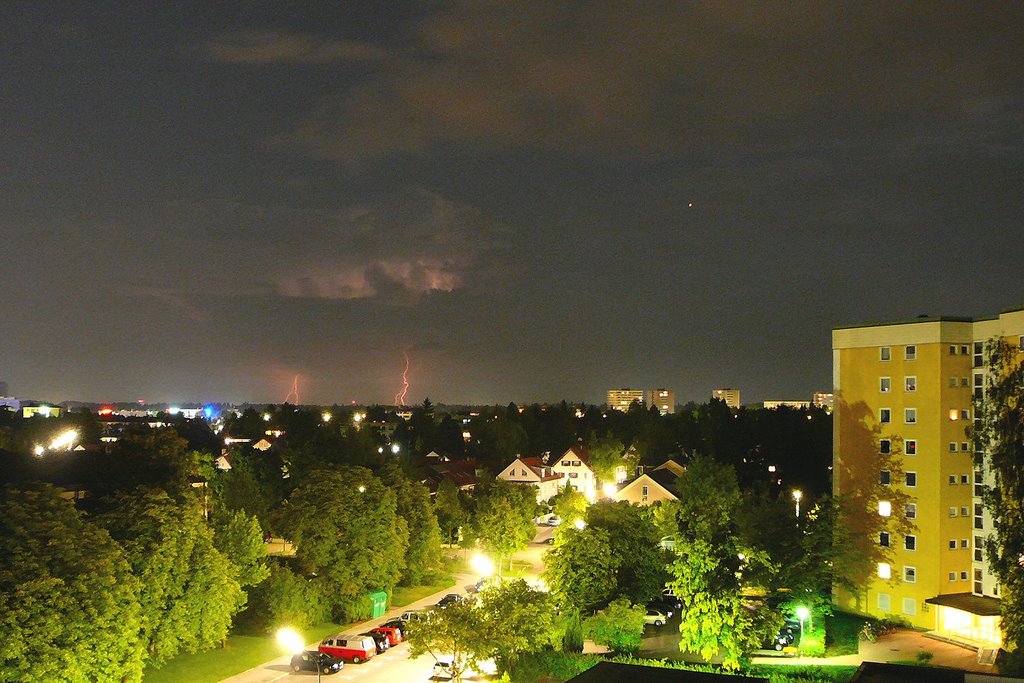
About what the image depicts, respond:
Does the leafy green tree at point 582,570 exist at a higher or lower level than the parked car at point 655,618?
higher

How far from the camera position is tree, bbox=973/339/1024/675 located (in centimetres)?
2583

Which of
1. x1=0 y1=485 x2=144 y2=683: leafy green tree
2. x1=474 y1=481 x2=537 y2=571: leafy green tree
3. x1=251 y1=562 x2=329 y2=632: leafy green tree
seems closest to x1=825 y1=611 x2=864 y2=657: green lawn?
x1=474 y1=481 x2=537 y2=571: leafy green tree

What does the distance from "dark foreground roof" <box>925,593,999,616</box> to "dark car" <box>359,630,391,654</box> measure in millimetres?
22715

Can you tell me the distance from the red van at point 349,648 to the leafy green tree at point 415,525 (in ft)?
37.2

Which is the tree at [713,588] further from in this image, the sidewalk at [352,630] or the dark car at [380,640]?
the sidewalk at [352,630]

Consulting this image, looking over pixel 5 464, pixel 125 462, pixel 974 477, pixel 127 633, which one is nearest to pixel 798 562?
pixel 974 477

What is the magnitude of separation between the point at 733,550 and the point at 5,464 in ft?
110

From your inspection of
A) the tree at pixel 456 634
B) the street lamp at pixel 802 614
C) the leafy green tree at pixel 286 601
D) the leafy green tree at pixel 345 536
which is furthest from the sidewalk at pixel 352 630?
the street lamp at pixel 802 614

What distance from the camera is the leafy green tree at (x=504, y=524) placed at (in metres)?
45.9

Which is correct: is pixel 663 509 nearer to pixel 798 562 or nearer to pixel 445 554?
pixel 798 562

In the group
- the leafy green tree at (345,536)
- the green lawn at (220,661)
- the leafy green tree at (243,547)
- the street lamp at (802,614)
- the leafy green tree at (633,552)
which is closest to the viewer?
the green lawn at (220,661)

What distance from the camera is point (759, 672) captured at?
26.9m

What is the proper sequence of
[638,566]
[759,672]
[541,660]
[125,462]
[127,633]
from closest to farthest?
[127,633] < [759,672] < [541,660] < [125,462] < [638,566]

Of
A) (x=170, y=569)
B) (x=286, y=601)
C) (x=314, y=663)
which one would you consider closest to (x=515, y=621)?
(x=314, y=663)
